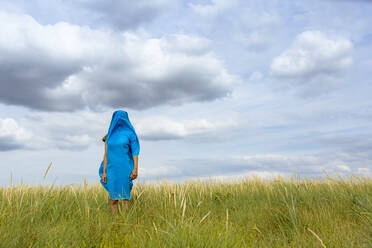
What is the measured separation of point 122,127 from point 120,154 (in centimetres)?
62

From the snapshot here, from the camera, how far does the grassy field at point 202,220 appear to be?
3441mm

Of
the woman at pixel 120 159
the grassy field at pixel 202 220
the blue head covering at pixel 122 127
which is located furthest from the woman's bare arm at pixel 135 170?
the grassy field at pixel 202 220

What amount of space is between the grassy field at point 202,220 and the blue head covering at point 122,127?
1161mm

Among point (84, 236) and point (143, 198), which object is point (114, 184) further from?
point (84, 236)

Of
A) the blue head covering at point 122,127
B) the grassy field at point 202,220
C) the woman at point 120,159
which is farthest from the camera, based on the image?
the blue head covering at point 122,127

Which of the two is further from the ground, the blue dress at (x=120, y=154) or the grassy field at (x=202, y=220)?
the blue dress at (x=120, y=154)

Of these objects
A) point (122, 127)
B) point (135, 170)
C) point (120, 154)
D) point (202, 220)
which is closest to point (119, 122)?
point (122, 127)

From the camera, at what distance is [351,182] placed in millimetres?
7684

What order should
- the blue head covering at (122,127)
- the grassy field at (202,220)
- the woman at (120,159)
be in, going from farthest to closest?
the blue head covering at (122,127) → the woman at (120,159) → the grassy field at (202,220)

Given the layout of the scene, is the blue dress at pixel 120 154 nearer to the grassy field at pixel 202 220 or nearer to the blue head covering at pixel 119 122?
the blue head covering at pixel 119 122

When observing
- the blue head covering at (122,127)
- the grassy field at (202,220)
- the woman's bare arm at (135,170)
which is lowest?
the grassy field at (202,220)

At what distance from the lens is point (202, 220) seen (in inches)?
159

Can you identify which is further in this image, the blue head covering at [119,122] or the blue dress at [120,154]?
the blue head covering at [119,122]

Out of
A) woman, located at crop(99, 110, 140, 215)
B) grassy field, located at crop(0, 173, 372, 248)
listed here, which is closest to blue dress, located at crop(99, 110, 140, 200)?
woman, located at crop(99, 110, 140, 215)
